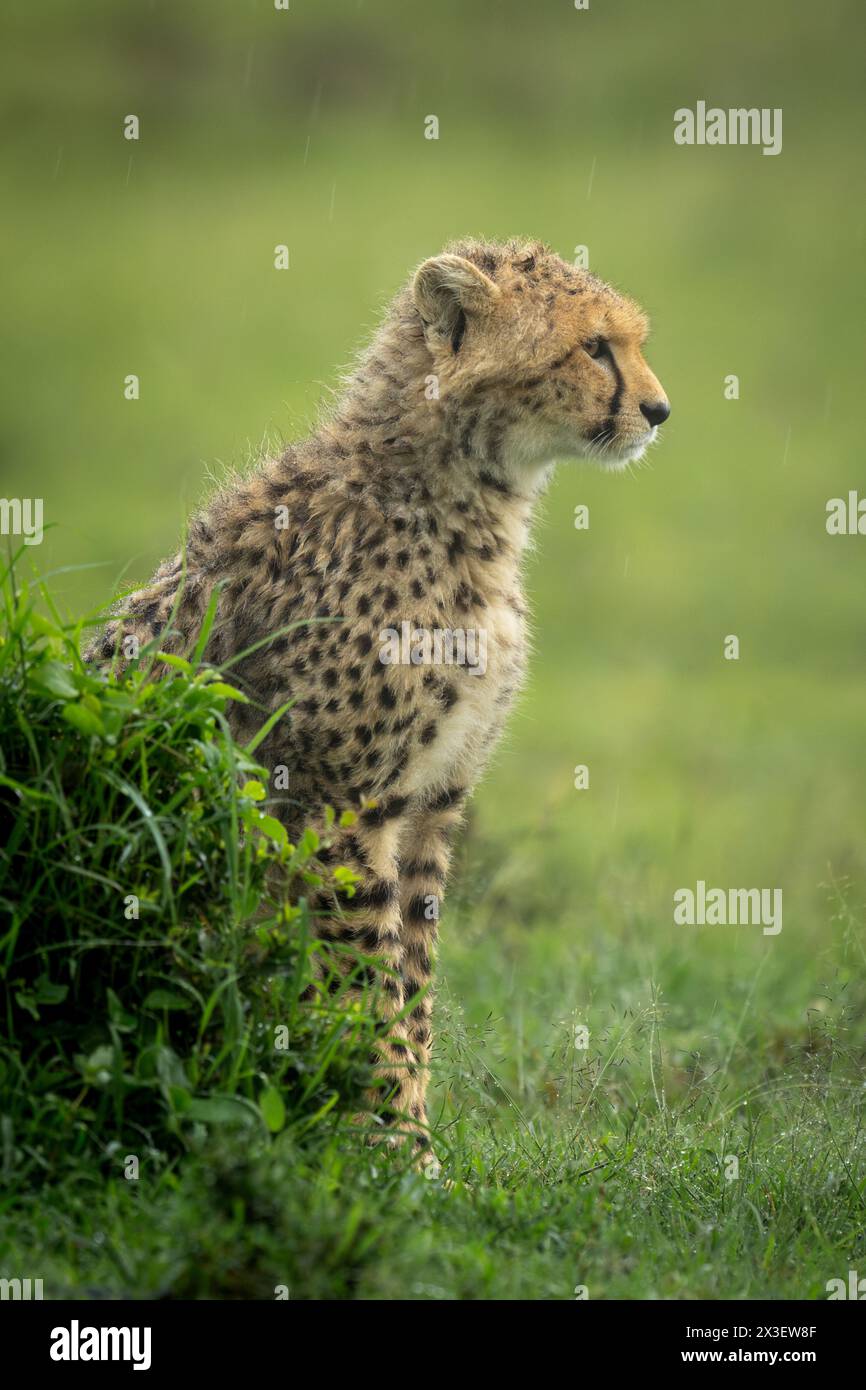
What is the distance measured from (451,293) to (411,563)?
728 mm

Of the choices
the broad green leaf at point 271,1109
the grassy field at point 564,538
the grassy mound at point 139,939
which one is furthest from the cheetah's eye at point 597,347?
the broad green leaf at point 271,1109

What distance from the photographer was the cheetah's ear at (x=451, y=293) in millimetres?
4867

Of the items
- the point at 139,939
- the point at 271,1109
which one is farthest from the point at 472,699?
the point at 271,1109

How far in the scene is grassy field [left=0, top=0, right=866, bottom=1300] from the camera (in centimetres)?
398

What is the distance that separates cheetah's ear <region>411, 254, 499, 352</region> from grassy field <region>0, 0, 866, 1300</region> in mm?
588

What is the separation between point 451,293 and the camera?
494 cm

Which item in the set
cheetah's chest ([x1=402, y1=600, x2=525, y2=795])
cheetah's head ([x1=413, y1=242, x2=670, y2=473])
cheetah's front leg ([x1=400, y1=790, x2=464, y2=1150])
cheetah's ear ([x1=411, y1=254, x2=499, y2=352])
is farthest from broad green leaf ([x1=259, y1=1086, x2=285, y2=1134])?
cheetah's ear ([x1=411, y1=254, x2=499, y2=352])

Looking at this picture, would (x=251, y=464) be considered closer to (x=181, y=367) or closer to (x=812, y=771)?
(x=812, y=771)

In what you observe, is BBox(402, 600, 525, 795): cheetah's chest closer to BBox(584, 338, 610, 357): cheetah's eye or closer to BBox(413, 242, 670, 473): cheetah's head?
BBox(413, 242, 670, 473): cheetah's head

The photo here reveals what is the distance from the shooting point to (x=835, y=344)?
56.5ft

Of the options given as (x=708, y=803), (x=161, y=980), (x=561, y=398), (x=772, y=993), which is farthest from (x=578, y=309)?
(x=708, y=803)

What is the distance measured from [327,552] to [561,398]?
73cm

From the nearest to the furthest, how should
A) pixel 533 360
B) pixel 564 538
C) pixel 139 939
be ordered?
pixel 139 939, pixel 533 360, pixel 564 538

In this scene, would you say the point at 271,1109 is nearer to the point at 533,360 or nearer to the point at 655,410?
the point at 533,360
